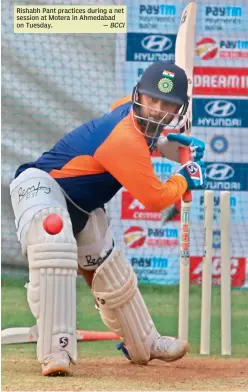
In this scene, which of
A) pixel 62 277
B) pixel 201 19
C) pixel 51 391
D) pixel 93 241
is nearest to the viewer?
pixel 51 391

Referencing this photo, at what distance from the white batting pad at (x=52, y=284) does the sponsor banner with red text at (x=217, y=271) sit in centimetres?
248

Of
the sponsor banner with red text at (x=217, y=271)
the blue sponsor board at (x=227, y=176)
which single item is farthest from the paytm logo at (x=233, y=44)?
the sponsor banner with red text at (x=217, y=271)

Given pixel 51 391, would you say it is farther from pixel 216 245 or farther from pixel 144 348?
pixel 216 245

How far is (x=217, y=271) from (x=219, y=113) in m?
0.92

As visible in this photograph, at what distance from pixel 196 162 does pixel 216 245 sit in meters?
2.12

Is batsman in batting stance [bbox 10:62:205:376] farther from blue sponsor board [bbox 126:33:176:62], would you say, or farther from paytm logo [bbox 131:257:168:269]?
blue sponsor board [bbox 126:33:176:62]

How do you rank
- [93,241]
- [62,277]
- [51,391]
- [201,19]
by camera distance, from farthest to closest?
[201,19] → [93,241] → [62,277] → [51,391]

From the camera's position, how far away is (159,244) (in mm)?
6180

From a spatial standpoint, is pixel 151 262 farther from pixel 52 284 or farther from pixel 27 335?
pixel 52 284

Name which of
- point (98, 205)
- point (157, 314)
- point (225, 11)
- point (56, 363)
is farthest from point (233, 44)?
point (56, 363)

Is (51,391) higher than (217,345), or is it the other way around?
(51,391)

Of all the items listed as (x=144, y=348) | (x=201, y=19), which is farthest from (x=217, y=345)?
(x=201, y=19)

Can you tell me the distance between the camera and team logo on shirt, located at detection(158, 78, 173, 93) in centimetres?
382

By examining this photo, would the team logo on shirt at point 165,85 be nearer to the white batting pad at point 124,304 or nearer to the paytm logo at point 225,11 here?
the white batting pad at point 124,304
